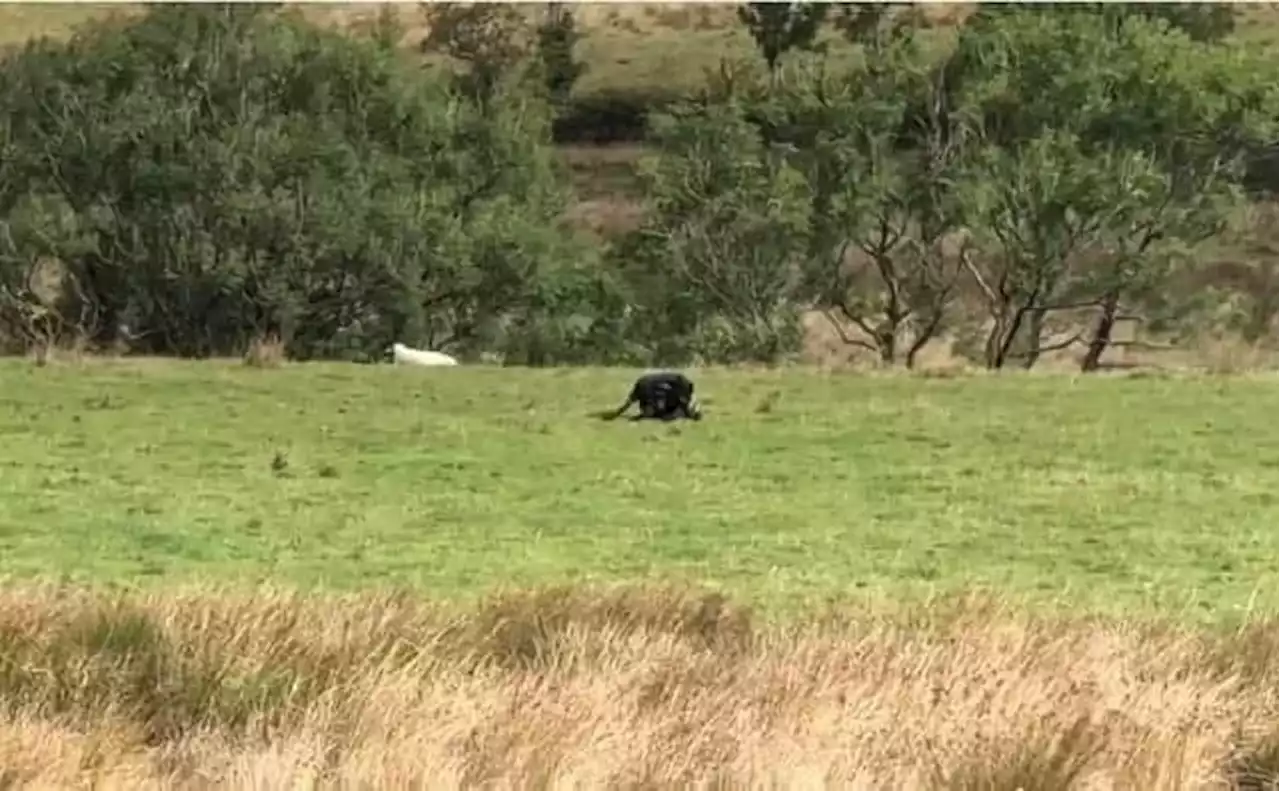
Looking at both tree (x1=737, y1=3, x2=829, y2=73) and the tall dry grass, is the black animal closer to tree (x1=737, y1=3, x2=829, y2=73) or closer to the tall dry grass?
the tall dry grass

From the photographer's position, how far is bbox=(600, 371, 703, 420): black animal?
19.1 m

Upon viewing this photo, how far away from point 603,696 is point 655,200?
29.8 meters

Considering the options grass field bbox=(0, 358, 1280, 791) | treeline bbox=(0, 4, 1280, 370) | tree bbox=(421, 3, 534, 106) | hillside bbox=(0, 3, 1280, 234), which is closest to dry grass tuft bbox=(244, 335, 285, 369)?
grass field bbox=(0, 358, 1280, 791)

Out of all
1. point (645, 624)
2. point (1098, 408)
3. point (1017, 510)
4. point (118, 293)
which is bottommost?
point (118, 293)

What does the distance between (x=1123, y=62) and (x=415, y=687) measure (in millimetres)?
30551

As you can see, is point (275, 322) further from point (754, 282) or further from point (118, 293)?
point (754, 282)

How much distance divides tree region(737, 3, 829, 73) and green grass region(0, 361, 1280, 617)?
33359mm

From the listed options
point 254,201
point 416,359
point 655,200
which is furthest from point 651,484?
point 655,200

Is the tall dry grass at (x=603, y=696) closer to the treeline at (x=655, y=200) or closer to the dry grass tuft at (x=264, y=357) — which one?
the dry grass tuft at (x=264, y=357)

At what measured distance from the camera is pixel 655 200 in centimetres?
3672

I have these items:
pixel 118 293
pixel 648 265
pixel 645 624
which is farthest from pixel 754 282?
pixel 645 624

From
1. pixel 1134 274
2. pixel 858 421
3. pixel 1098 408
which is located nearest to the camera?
pixel 858 421

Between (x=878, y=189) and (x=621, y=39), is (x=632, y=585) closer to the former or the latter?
(x=878, y=189)

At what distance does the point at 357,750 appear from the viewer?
6.67 m
